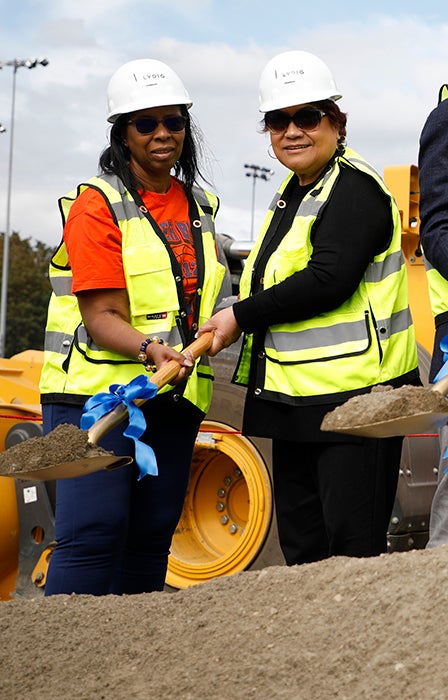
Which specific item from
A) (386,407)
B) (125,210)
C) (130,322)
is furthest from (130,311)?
(386,407)

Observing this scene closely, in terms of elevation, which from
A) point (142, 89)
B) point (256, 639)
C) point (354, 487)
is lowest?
point (256, 639)

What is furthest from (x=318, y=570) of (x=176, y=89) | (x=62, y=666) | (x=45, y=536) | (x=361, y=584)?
(x=45, y=536)

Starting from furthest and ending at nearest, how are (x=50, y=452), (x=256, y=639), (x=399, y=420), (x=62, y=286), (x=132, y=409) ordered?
(x=62, y=286) → (x=132, y=409) → (x=50, y=452) → (x=399, y=420) → (x=256, y=639)

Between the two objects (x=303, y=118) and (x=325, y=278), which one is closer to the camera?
(x=325, y=278)

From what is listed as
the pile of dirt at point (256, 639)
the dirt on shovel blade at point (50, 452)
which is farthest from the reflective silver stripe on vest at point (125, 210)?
the pile of dirt at point (256, 639)

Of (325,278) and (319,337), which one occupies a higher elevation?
(325,278)

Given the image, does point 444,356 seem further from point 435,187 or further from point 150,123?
point 150,123

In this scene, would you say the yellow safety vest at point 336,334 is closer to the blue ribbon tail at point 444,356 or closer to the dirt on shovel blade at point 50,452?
the blue ribbon tail at point 444,356

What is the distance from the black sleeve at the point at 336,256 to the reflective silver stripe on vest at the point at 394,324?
0.14 metres

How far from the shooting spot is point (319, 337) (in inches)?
137

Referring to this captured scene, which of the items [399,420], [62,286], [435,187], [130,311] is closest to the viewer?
[399,420]

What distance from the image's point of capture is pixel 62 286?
12.4 ft

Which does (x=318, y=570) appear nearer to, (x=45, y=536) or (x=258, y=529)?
(x=258, y=529)

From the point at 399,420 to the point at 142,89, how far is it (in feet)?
5.06
